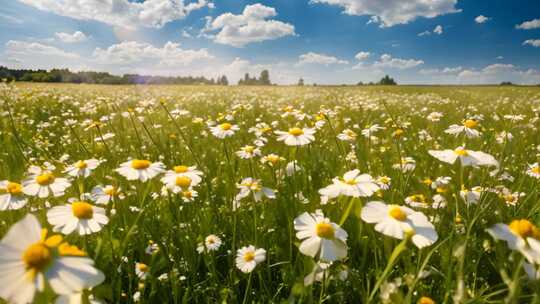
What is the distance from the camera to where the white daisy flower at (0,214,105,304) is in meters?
0.75

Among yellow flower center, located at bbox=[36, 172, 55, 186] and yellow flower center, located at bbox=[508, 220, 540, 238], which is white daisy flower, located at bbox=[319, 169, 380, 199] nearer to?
yellow flower center, located at bbox=[508, 220, 540, 238]

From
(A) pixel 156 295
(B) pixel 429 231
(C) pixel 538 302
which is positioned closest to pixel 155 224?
(A) pixel 156 295

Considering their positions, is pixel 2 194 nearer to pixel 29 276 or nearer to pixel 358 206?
pixel 29 276

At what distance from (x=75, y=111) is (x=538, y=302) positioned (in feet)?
29.3

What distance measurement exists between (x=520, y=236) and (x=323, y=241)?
2.13ft

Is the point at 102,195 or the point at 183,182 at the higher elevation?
the point at 183,182

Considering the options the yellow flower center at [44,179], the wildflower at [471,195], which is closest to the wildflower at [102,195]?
the yellow flower center at [44,179]

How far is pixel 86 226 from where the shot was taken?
1.21 meters

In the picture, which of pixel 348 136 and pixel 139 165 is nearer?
pixel 139 165

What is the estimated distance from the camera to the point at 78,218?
124cm

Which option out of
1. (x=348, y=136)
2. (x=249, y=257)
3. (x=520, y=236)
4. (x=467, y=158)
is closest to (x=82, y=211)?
(x=249, y=257)

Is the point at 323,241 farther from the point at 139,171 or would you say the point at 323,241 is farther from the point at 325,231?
the point at 139,171

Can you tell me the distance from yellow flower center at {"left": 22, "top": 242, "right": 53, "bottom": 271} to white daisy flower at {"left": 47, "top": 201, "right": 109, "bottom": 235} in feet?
1.27

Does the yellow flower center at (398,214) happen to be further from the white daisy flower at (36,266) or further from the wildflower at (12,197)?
the wildflower at (12,197)
